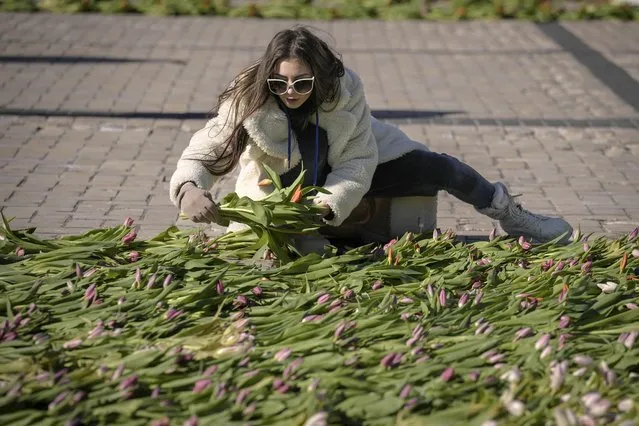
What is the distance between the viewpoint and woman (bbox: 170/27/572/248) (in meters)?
4.32

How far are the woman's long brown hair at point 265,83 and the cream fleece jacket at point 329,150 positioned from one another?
0.11 feet

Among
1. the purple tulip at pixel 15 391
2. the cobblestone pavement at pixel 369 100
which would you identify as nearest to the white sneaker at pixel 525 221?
the cobblestone pavement at pixel 369 100

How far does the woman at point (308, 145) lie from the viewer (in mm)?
4316

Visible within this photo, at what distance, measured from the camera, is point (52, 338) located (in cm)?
341

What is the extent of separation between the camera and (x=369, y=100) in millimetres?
8289

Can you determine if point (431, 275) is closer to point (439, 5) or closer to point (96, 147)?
point (96, 147)

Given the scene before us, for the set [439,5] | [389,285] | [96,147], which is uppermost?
[389,285]

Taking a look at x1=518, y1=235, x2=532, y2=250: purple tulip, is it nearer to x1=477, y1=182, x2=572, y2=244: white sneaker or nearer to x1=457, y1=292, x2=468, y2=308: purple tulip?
x1=477, y1=182, x2=572, y2=244: white sneaker

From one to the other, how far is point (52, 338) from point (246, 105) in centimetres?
139

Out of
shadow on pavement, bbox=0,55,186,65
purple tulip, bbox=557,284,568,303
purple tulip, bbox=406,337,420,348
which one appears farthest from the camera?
shadow on pavement, bbox=0,55,186,65

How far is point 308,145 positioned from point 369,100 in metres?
3.85

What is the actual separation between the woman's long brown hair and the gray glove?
0.75 ft

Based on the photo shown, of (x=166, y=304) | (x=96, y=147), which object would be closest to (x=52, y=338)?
(x=166, y=304)

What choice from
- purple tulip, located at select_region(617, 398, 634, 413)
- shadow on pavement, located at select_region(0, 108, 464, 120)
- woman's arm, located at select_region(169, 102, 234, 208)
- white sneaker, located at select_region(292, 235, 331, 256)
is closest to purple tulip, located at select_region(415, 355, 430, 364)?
purple tulip, located at select_region(617, 398, 634, 413)
